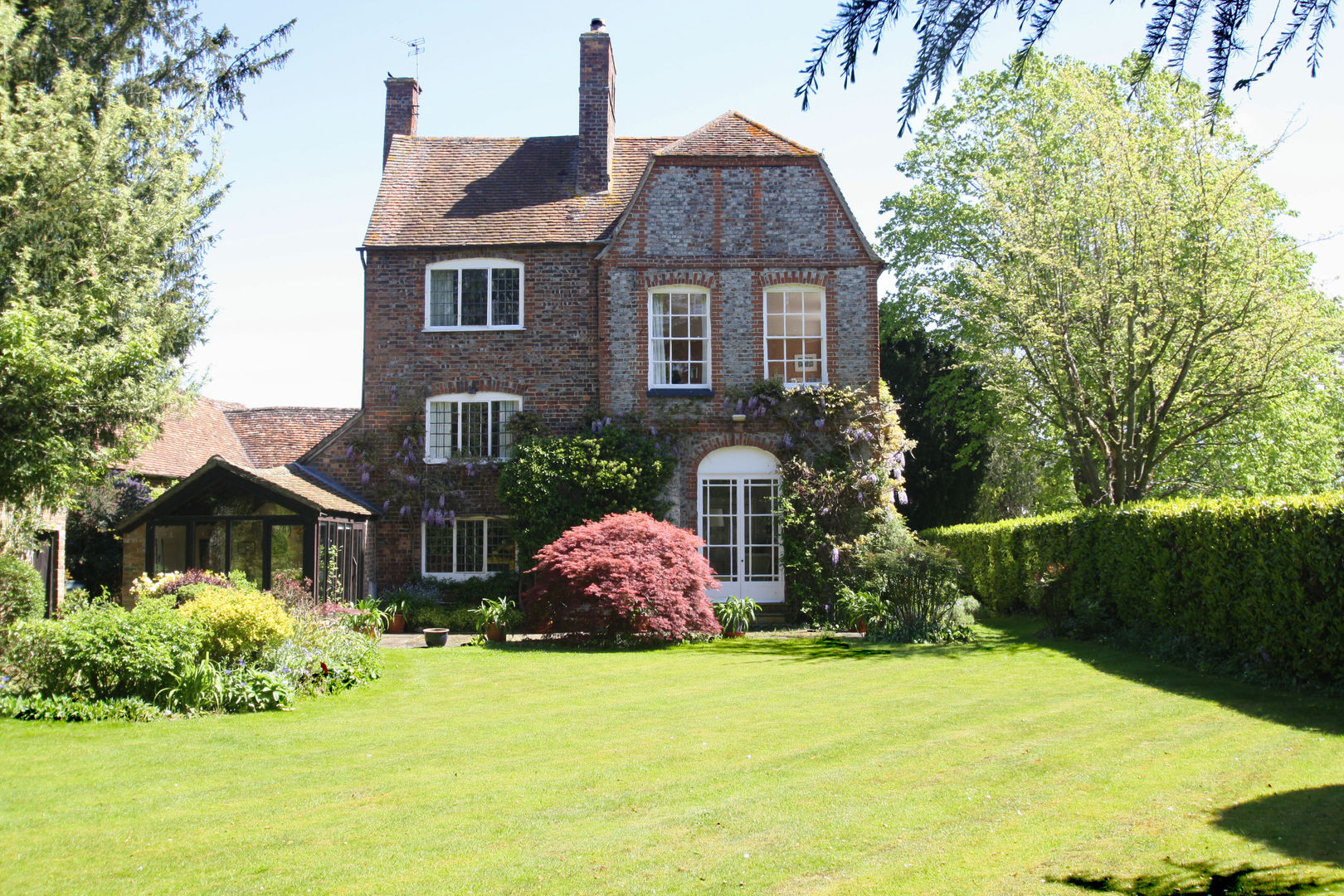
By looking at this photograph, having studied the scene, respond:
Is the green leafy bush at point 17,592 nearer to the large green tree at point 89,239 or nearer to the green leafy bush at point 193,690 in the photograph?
the large green tree at point 89,239

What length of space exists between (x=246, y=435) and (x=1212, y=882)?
2658cm

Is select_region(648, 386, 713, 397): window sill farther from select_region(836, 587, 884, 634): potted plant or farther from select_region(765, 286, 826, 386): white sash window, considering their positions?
select_region(836, 587, 884, 634): potted plant

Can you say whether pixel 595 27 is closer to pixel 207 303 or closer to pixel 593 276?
pixel 593 276

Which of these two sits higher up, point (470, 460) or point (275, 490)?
point (470, 460)

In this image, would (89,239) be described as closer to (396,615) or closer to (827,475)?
(396,615)

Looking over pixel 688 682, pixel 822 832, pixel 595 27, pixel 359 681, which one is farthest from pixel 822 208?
pixel 822 832

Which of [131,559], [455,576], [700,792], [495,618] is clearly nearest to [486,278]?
[455,576]

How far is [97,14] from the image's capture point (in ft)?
55.6

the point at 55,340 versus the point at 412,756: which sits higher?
the point at 55,340

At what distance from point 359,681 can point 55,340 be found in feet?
18.7

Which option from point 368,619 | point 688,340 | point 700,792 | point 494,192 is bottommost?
point 700,792

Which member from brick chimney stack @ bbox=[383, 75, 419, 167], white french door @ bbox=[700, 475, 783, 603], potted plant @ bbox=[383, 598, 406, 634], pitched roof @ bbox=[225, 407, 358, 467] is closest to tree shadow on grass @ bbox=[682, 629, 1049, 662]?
white french door @ bbox=[700, 475, 783, 603]

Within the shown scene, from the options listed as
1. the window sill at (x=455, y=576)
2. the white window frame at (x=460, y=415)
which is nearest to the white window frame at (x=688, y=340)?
the white window frame at (x=460, y=415)

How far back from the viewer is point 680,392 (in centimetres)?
1959
